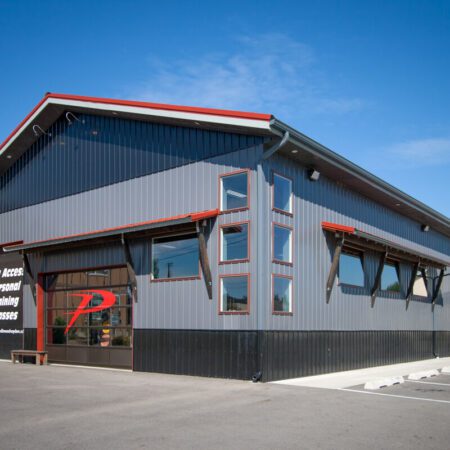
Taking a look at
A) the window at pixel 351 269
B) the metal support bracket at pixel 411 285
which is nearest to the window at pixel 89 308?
the window at pixel 351 269

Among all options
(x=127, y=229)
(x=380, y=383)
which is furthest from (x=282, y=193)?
(x=380, y=383)

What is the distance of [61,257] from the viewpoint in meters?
19.8

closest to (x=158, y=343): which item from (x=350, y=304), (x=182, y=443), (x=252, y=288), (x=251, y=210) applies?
(x=252, y=288)

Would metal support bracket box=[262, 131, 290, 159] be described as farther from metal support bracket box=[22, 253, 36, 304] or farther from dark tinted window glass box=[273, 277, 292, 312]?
metal support bracket box=[22, 253, 36, 304]

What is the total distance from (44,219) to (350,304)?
10695 millimetres

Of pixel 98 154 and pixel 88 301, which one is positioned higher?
pixel 98 154

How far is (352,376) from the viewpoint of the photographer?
52.5 feet

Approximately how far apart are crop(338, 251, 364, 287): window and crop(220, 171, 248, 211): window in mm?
4717

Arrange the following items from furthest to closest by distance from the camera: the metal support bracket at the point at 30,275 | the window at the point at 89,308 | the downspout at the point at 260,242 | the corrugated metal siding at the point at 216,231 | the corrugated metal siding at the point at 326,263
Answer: the metal support bracket at the point at 30,275 < the window at the point at 89,308 < the corrugated metal siding at the point at 326,263 < the corrugated metal siding at the point at 216,231 < the downspout at the point at 260,242

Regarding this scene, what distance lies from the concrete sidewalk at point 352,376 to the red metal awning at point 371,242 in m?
3.83

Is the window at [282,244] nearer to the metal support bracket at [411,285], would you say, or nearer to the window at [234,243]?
the window at [234,243]

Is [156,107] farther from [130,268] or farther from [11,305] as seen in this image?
[11,305]

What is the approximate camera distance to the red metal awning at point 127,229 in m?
15.0

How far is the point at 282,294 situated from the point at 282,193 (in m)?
2.64
